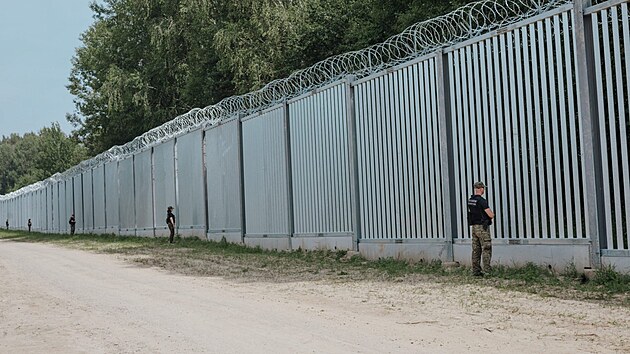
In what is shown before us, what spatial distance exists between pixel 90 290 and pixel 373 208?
5938 millimetres

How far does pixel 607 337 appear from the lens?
7.28m

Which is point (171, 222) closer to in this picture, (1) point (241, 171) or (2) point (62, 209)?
(1) point (241, 171)

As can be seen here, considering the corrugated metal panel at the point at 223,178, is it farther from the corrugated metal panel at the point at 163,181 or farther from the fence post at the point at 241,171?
the corrugated metal panel at the point at 163,181

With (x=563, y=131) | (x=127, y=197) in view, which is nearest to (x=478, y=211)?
(x=563, y=131)

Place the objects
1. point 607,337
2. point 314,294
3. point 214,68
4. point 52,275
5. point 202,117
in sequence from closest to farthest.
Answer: point 607,337
point 314,294
point 52,275
point 202,117
point 214,68

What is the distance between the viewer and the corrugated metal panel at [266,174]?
20625 millimetres

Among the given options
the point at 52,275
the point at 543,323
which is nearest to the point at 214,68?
the point at 52,275

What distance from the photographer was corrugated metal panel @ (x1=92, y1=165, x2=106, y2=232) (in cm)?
4272

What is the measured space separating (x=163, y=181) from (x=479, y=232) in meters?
20.9

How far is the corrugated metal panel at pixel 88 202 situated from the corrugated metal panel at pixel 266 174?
970 inches

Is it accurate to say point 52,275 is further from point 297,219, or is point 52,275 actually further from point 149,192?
point 149,192

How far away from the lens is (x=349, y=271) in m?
14.7

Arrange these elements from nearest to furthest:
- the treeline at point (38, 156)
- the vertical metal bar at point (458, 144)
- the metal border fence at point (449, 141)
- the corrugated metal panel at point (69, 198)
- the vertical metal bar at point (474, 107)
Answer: the metal border fence at point (449, 141) → the vertical metal bar at point (474, 107) → the vertical metal bar at point (458, 144) → the corrugated metal panel at point (69, 198) → the treeline at point (38, 156)

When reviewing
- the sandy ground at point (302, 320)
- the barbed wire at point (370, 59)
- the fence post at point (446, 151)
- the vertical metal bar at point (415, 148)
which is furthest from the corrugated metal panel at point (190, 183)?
the sandy ground at point (302, 320)
